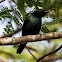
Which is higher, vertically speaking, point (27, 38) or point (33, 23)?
point (27, 38)

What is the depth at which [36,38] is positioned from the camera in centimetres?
306

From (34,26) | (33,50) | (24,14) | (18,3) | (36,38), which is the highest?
(18,3)

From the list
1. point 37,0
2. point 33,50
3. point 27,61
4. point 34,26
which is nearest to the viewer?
point 37,0

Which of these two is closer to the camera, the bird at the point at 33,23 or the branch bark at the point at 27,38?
the branch bark at the point at 27,38

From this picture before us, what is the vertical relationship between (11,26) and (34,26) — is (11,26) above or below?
above

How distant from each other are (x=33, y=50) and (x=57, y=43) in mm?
880

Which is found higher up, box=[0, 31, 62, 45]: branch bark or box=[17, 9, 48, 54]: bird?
box=[0, 31, 62, 45]: branch bark

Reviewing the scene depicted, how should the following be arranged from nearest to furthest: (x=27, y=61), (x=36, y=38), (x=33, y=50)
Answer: (x=36, y=38)
(x=27, y=61)
(x=33, y=50)

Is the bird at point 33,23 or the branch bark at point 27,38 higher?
the branch bark at point 27,38

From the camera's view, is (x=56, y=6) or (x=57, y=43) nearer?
(x=56, y=6)

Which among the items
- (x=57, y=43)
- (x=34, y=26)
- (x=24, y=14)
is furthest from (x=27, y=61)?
(x=24, y=14)

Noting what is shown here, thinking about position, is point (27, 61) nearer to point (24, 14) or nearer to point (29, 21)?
point (29, 21)

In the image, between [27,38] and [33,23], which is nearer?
[27,38]

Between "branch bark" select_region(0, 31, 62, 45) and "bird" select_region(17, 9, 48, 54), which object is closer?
"branch bark" select_region(0, 31, 62, 45)
